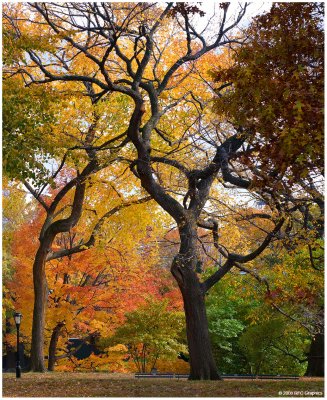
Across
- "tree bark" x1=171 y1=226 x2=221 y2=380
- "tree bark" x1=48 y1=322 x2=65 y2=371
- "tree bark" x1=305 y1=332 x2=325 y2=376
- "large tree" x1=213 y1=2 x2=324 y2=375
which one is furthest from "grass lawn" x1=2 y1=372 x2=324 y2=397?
"tree bark" x1=48 y1=322 x2=65 y2=371

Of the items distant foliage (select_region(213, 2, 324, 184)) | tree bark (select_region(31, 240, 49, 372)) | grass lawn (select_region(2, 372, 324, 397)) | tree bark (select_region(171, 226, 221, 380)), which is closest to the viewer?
distant foliage (select_region(213, 2, 324, 184))

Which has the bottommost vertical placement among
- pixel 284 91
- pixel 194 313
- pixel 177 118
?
pixel 194 313

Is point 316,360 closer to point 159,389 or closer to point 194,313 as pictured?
point 194,313

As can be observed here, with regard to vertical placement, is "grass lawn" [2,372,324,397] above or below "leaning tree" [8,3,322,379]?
below

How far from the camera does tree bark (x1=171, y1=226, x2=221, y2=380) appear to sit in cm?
1244

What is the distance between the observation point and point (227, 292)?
21.4m

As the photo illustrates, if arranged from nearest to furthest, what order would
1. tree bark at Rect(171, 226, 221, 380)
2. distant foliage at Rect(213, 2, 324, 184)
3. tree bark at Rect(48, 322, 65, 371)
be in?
Answer: distant foliage at Rect(213, 2, 324, 184), tree bark at Rect(171, 226, 221, 380), tree bark at Rect(48, 322, 65, 371)

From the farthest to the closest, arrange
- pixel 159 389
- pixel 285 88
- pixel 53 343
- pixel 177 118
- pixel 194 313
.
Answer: pixel 53 343 < pixel 177 118 < pixel 194 313 < pixel 159 389 < pixel 285 88

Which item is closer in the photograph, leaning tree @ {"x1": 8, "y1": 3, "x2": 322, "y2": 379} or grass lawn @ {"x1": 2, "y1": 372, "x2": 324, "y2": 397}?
grass lawn @ {"x1": 2, "y1": 372, "x2": 324, "y2": 397}

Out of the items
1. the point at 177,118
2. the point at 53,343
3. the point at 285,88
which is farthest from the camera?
the point at 53,343

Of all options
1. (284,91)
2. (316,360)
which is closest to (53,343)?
(316,360)

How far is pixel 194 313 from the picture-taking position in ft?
41.4

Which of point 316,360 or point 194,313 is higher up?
point 194,313

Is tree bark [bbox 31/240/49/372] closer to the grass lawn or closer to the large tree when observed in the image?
the grass lawn
